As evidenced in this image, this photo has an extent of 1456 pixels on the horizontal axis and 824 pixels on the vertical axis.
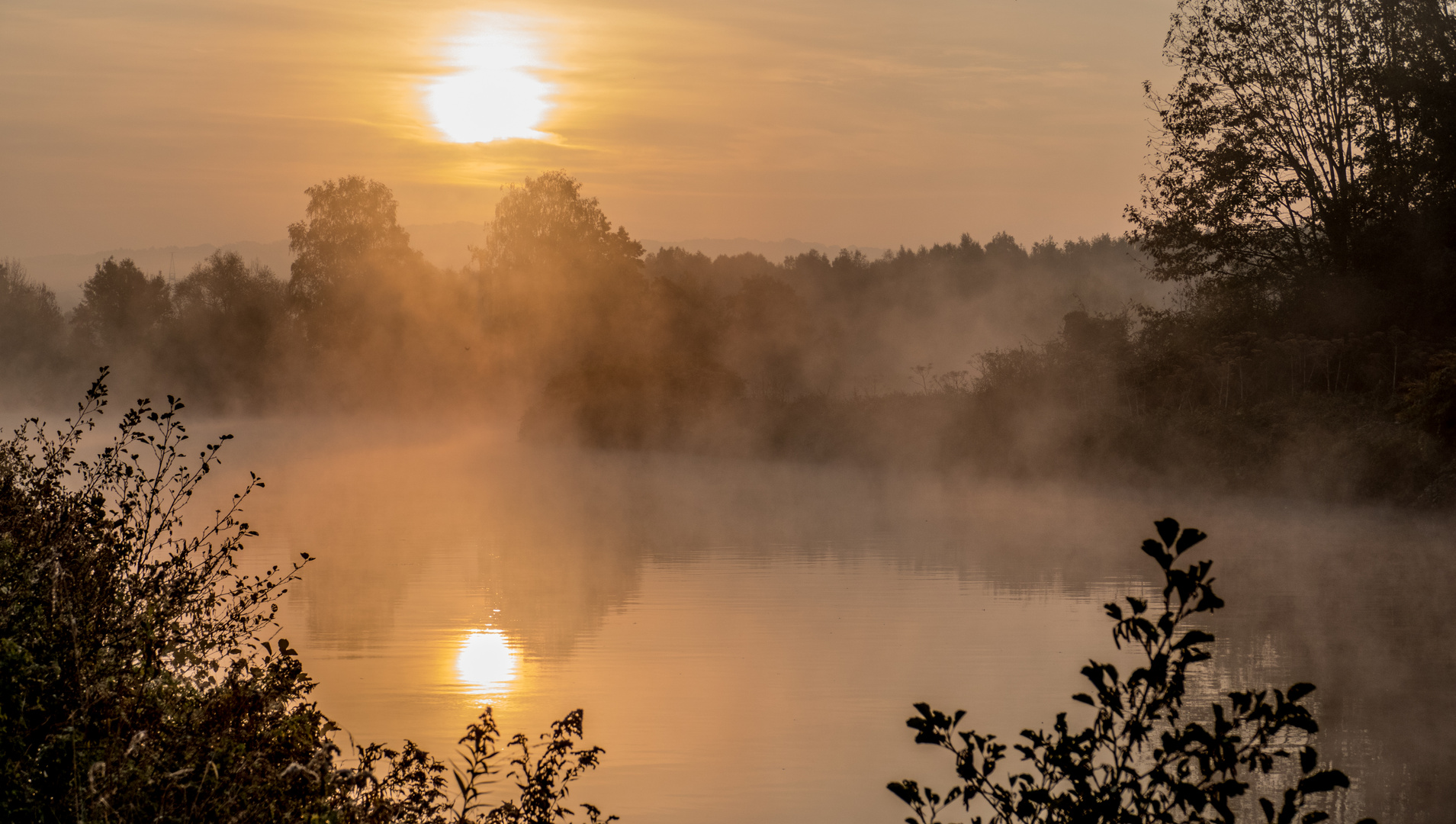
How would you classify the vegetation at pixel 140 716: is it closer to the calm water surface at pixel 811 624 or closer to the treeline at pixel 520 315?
the calm water surface at pixel 811 624

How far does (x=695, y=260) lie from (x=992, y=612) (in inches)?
2303

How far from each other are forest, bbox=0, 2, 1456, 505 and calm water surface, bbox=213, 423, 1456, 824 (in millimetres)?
1655

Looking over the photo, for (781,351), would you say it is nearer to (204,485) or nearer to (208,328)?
(204,485)

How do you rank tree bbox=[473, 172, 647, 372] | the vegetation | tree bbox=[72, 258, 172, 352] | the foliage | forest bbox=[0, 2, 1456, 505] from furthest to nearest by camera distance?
tree bbox=[72, 258, 172, 352] < tree bbox=[473, 172, 647, 372] < forest bbox=[0, 2, 1456, 505] < the vegetation < the foliage

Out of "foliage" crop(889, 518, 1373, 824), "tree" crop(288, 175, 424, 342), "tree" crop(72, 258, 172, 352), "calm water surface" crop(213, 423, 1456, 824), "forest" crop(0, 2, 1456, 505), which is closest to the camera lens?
"foliage" crop(889, 518, 1373, 824)

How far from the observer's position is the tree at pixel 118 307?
66.9 meters

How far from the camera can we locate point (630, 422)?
38.4m

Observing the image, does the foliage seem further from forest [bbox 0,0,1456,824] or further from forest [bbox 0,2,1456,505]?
forest [bbox 0,2,1456,505]

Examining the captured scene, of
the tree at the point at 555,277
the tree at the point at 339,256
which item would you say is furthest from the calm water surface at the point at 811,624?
the tree at the point at 339,256

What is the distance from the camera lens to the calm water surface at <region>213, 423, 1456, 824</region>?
8.27 meters

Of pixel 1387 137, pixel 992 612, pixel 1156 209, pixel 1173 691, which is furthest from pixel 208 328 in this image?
pixel 1173 691

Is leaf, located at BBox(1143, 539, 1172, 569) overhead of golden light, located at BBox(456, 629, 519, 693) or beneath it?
overhead

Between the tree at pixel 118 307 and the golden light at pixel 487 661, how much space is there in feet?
197

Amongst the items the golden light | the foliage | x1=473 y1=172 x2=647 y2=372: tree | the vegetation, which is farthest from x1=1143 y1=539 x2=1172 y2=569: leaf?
x1=473 y1=172 x2=647 y2=372: tree
